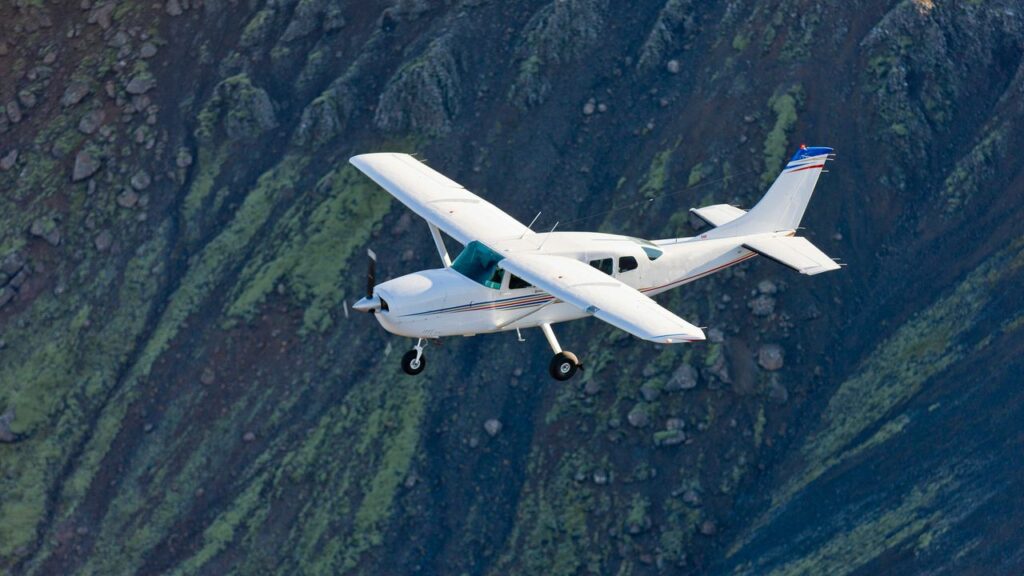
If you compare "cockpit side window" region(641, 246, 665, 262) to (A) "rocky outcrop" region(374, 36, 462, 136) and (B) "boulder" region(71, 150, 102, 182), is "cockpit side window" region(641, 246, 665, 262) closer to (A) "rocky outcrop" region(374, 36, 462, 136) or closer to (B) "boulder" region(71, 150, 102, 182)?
(A) "rocky outcrop" region(374, 36, 462, 136)

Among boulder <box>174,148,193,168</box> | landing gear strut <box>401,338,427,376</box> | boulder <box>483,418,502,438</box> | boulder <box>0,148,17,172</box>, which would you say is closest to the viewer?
landing gear strut <box>401,338,427,376</box>

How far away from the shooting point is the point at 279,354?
57.6 meters

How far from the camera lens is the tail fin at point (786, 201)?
148 ft

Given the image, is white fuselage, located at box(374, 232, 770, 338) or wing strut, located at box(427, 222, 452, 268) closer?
white fuselage, located at box(374, 232, 770, 338)

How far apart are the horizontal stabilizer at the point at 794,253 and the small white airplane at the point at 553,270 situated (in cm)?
4

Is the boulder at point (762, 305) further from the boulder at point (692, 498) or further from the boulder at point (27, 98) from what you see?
the boulder at point (27, 98)

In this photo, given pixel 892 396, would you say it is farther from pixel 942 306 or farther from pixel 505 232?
pixel 505 232

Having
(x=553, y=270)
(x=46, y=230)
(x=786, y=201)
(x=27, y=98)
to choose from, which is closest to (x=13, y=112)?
(x=27, y=98)

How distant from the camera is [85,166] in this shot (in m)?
63.6

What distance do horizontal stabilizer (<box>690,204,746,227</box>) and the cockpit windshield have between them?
8.37 meters

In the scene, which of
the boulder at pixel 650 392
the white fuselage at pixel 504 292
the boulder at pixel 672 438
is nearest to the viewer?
the white fuselage at pixel 504 292

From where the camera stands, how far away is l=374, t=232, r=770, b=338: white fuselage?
128 feet

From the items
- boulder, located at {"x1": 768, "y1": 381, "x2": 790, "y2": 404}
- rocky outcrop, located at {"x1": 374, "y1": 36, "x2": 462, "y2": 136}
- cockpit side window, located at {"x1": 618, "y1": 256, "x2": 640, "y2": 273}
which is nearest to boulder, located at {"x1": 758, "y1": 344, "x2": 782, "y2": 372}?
boulder, located at {"x1": 768, "y1": 381, "x2": 790, "y2": 404}

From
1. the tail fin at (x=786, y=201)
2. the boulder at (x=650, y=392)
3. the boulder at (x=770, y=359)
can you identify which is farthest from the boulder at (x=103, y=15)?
the tail fin at (x=786, y=201)
